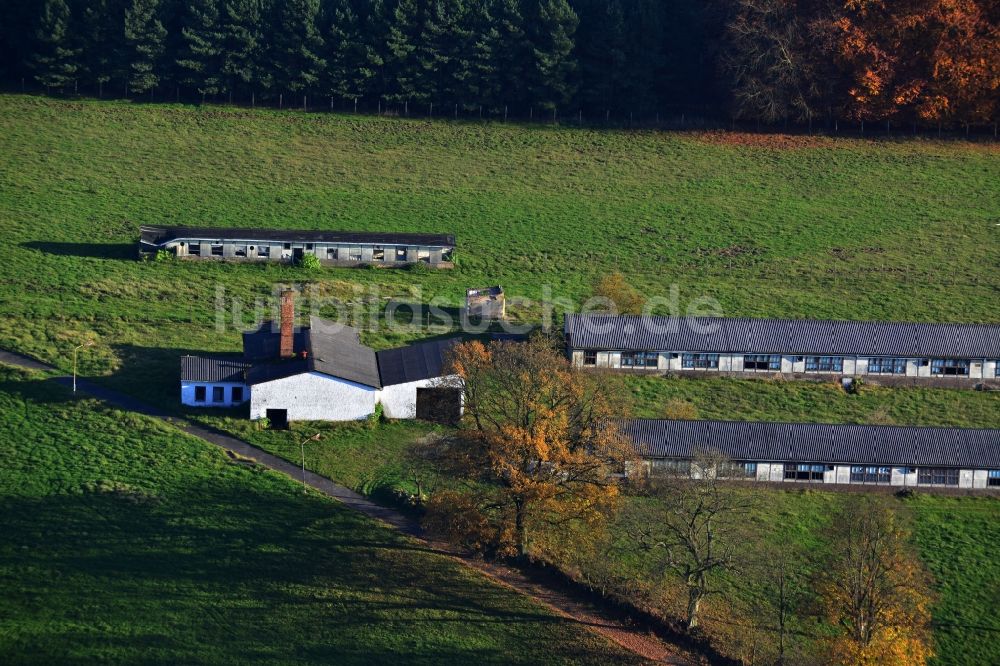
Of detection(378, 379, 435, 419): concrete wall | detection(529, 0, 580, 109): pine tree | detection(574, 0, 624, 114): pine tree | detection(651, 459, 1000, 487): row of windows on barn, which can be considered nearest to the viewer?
detection(651, 459, 1000, 487): row of windows on barn

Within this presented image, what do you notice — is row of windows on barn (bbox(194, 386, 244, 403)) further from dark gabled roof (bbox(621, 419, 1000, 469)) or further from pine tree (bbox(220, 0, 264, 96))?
pine tree (bbox(220, 0, 264, 96))

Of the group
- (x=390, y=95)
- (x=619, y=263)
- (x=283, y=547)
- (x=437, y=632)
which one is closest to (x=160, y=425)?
(x=283, y=547)

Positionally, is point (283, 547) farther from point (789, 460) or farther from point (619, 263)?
point (619, 263)

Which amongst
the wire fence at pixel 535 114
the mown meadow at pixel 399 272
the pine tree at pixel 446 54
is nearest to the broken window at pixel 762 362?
the mown meadow at pixel 399 272

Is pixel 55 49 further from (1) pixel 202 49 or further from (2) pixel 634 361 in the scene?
(2) pixel 634 361

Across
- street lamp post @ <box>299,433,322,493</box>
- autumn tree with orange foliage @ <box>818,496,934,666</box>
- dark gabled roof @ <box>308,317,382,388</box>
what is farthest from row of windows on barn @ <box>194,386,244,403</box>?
autumn tree with orange foliage @ <box>818,496,934,666</box>
